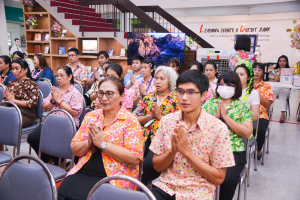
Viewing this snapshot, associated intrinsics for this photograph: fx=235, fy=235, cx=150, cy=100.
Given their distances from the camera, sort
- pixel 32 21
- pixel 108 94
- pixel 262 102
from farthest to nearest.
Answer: pixel 32 21, pixel 262 102, pixel 108 94

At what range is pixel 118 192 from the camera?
1.06 meters

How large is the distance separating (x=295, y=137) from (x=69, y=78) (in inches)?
155

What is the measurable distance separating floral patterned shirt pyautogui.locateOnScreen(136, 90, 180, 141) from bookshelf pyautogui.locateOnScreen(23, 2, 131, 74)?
13.8 feet

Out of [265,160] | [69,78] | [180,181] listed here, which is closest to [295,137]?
[265,160]

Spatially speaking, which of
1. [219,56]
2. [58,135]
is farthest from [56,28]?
[58,135]

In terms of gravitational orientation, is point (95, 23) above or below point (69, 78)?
above

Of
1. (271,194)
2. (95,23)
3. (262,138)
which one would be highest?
(95,23)

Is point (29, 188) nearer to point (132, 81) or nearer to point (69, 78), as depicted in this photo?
point (69, 78)

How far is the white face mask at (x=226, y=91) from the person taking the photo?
206 cm

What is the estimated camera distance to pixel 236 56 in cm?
329

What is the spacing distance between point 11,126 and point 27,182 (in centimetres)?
119

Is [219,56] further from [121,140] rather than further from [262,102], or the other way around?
[121,140]

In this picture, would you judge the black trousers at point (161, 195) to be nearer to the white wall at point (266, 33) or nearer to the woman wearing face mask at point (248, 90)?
the woman wearing face mask at point (248, 90)

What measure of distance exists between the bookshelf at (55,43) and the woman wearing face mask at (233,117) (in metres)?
4.73
